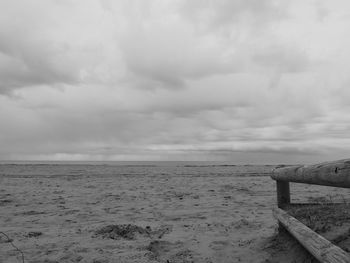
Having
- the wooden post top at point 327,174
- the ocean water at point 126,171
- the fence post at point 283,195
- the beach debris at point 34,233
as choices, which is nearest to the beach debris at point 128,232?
the beach debris at point 34,233

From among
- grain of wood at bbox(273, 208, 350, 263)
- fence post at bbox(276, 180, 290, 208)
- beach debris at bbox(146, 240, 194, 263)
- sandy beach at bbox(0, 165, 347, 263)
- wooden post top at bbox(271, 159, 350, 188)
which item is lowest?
beach debris at bbox(146, 240, 194, 263)

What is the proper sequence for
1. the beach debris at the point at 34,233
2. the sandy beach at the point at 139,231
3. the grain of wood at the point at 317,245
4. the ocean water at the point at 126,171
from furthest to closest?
the ocean water at the point at 126,171, the beach debris at the point at 34,233, the sandy beach at the point at 139,231, the grain of wood at the point at 317,245

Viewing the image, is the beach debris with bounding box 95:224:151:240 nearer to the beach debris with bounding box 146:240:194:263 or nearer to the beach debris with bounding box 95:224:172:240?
the beach debris with bounding box 95:224:172:240

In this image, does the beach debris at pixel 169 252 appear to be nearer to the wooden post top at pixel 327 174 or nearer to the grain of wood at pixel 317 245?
the grain of wood at pixel 317 245

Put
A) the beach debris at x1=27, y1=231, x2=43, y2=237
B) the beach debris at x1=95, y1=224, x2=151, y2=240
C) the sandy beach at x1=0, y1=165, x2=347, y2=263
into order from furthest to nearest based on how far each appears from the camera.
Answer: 1. the beach debris at x1=27, y1=231, x2=43, y2=237
2. the beach debris at x1=95, y1=224, x2=151, y2=240
3. the sandy beach at x1=0, y1=165, x2=347, y2=263

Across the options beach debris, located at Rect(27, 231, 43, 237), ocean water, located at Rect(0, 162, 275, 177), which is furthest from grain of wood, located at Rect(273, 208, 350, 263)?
ocean water, located at Rect(0, 162, 275, 177)

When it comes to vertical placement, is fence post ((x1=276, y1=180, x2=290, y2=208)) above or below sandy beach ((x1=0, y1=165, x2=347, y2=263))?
above

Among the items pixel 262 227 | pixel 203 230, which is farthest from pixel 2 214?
pixel 262 227

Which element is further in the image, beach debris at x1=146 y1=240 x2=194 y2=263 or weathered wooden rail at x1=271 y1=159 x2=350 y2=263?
beach debris at x1=146 y1=240 x2=194 y2=263

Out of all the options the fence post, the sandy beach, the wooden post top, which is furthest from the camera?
the fence post

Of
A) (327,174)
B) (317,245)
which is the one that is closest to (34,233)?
(317,245)

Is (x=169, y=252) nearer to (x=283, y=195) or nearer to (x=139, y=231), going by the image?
(x=139, y=231)

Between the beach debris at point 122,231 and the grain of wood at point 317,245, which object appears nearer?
the grain of wood at point 317,245

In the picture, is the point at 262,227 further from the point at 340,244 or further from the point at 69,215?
the point at 69,215
